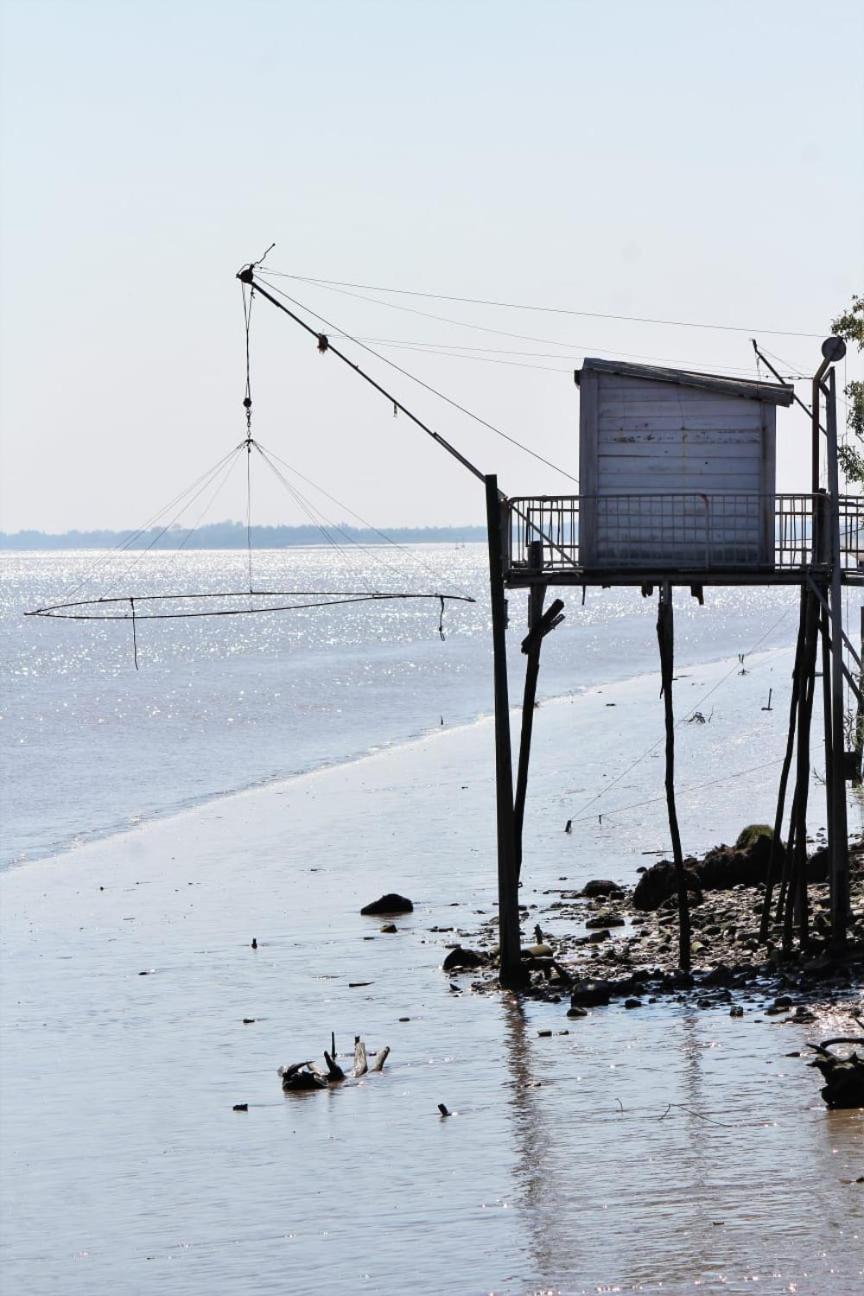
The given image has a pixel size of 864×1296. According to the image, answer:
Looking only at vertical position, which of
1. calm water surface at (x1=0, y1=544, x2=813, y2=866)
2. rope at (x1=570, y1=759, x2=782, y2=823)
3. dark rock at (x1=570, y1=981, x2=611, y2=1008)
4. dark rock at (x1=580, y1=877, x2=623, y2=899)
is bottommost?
calm water surface at (x1=0, y1=544, x2=813, y2=866)

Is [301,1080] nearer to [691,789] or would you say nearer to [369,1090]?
[369,1090]

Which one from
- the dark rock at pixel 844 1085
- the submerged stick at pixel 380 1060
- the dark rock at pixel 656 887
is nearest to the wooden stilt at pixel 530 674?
the submerged stick at pixel 380 1060

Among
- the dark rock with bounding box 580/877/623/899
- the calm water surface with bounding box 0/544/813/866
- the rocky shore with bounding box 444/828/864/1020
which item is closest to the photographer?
the rocky shore with bounding box 444/828/864/1020

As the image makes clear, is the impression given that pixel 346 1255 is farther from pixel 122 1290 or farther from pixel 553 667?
pixel 553 667

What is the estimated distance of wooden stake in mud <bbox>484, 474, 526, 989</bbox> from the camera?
2230 cm

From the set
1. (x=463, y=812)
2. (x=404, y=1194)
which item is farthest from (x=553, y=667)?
(x=404, y=1194)

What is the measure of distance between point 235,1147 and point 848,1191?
254 inches

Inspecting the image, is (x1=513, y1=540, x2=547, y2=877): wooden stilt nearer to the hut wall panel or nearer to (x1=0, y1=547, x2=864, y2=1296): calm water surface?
the hut wall panel

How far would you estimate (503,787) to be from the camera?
22.8 m

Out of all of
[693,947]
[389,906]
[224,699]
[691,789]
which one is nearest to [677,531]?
[693,947]

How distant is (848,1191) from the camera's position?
1510 cm

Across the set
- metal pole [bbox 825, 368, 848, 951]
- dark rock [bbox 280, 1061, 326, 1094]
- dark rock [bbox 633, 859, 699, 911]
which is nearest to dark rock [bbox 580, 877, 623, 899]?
dark rock [bbox 633, 859, 699, 911]

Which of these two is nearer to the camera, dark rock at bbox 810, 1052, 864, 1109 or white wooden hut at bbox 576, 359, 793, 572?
dark rock at bbox 810, 1052, 864, 1109

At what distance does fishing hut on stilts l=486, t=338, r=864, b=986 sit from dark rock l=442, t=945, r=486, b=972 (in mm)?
2134
